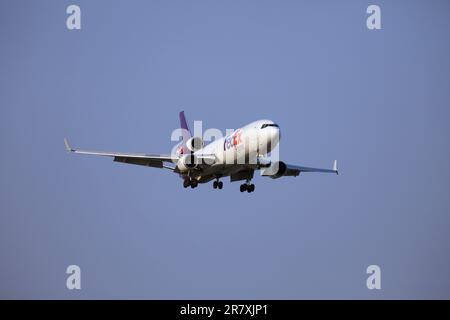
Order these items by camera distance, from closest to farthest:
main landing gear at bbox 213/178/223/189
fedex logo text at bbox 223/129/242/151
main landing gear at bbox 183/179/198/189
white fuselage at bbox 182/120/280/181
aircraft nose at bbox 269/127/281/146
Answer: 1. aircraft nose at bbox 269/127/281/146
2. white fuselage at bbox 182/120/280/181
3. fedex logo text at bbox 223/129/242/151
4. main landing gear at bbox 183/179/198/189
5. main landing gear at bbox 213/178/223/189

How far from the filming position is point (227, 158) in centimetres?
8081

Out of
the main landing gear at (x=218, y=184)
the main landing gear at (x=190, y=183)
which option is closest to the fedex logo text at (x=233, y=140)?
the main landing gear at (x=190, y=183)

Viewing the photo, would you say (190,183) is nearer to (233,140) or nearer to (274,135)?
(233,140)

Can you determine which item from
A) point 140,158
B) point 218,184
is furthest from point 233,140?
point 140,158

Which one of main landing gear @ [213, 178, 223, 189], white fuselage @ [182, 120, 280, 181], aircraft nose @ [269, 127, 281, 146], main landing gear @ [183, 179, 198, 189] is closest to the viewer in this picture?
aircraft nose @ [269, 127, 281, 146]

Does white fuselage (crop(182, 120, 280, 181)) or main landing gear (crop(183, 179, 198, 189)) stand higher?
white fuselage (crop(182, 120, 280, 181))

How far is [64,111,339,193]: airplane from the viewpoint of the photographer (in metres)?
79.1

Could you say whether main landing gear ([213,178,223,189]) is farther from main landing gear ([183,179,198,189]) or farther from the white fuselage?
the white fuselage

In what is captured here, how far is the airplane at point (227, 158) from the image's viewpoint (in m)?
79.1

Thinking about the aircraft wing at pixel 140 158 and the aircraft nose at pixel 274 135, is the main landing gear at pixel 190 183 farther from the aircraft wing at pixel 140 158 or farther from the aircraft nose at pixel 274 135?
the aircraft nose at pixel 274 135

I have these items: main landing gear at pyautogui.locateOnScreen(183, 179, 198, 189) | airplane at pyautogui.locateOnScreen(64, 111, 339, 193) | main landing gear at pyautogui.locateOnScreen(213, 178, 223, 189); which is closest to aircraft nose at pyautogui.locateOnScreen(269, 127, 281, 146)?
airplane at pyautogui.locateOnScreen(64, 111, 339, 193)
